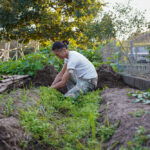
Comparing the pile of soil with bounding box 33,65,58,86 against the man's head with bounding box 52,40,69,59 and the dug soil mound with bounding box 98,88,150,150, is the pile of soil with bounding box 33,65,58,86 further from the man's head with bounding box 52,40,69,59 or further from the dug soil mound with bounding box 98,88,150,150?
the dug soil mound with bounding box 98,88,150,150

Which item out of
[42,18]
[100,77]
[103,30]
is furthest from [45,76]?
[103,30]

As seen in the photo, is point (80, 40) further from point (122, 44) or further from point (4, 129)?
point (4, 129)

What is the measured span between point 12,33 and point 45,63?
29.0ft

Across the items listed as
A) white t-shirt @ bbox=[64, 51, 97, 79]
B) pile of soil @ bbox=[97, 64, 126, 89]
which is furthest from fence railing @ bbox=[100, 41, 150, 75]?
white t-shirt @ bbox=[64, 51, 97, 79]

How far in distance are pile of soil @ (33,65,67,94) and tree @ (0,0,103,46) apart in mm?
7651

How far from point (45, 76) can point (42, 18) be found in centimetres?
882

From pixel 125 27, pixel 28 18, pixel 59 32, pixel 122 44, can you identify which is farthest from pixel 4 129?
pixel 125 27

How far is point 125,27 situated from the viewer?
71.4 feet

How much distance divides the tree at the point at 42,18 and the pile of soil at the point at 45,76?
765cm

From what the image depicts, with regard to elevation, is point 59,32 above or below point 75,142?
above

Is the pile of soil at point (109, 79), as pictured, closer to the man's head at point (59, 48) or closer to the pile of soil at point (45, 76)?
the pile of soil at point (45, 76)

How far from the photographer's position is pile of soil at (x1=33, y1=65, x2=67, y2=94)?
22.0ft

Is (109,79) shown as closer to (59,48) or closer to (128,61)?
(128,61)

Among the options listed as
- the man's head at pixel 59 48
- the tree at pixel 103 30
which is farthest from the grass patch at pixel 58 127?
the tree at pixel 103 30
